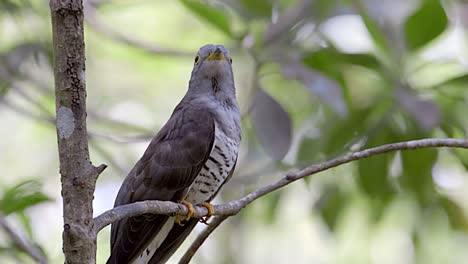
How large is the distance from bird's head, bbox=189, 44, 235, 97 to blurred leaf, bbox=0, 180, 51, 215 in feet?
3.96

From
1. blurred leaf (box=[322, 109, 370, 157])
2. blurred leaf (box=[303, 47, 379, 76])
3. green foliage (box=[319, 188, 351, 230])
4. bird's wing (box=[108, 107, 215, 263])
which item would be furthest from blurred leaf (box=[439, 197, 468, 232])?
bird's wing (box=[108, 107, 215, 263])

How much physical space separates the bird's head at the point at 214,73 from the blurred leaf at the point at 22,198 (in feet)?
3.96

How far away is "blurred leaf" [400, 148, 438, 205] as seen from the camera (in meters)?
4.43

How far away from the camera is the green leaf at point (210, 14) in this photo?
4453 mm

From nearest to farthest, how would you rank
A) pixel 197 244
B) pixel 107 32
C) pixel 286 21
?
pixel 197 244
pixel 286 21
pixel 107 32

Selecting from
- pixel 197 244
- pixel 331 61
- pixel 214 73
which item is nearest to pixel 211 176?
pixel 214 73

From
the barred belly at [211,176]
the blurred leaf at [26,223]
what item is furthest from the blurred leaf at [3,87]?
the barred belly at [211,176]

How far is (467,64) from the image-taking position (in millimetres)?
4758

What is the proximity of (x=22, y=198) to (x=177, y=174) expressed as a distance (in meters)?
0.76

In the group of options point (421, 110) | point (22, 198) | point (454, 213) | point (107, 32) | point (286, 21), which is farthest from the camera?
point (107, 32)

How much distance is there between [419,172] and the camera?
450 cm

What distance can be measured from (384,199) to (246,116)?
0.99 m

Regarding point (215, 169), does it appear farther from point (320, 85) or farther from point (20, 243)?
point (20, 243)

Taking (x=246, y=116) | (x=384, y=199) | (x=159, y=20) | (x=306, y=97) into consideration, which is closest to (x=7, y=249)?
(x=246, y=116)
